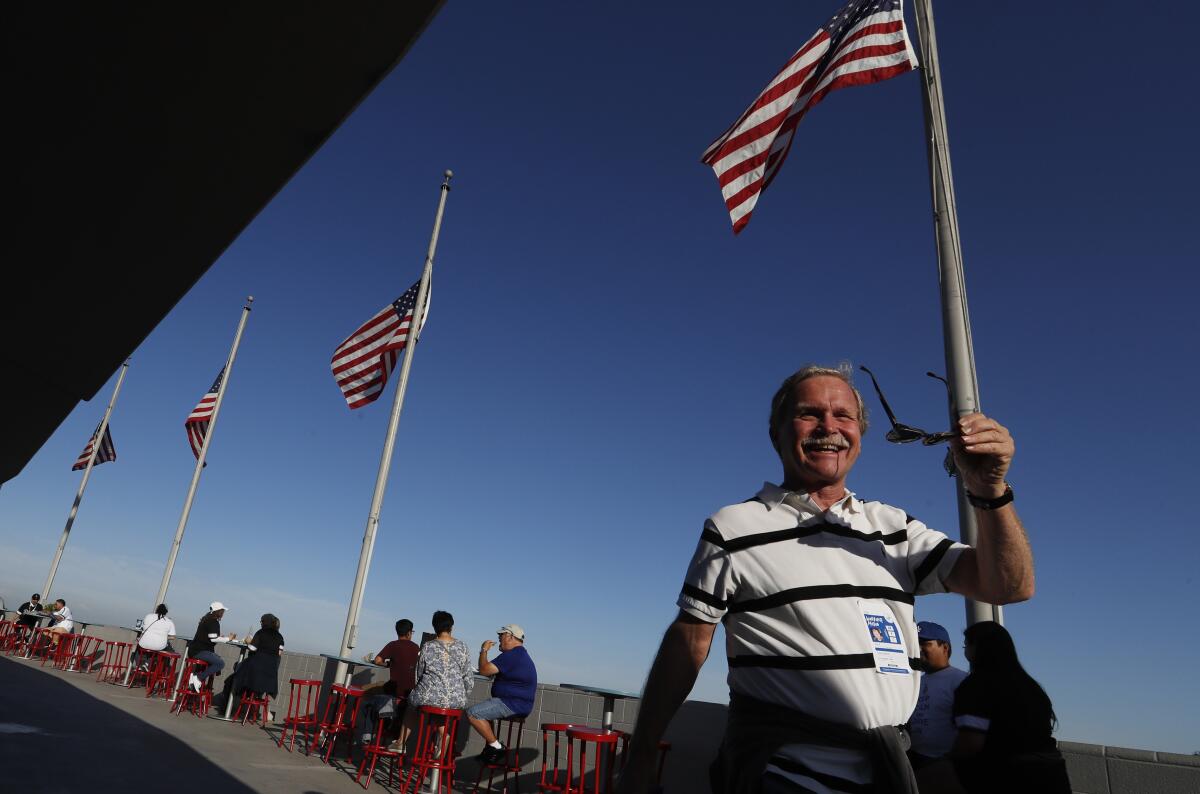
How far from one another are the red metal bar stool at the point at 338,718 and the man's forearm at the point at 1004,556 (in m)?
8.41

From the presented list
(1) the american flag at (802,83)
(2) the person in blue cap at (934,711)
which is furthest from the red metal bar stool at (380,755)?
(1) the american flag at (802,83)

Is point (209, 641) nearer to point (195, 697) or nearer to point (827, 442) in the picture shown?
point (195, 697)

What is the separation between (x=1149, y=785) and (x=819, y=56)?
5.06m

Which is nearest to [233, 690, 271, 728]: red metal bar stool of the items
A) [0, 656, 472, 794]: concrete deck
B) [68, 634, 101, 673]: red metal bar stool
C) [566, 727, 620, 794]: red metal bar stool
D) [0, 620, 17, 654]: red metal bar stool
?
[0, 656, 472, 794]: concrete deck

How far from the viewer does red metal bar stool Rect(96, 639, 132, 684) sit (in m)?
15.9

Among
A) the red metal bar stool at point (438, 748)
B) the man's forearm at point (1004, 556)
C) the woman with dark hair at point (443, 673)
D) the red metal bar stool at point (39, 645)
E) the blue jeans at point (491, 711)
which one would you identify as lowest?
the red metal bar stool at point (39, 645)

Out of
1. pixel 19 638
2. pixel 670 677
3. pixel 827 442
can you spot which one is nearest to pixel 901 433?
pixel 827 442

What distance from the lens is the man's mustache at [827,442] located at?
5.92ft

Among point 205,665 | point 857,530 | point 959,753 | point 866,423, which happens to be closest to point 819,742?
point 857,530

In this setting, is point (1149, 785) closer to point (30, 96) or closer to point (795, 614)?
point (795, 614)

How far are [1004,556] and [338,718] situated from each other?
8925 mm

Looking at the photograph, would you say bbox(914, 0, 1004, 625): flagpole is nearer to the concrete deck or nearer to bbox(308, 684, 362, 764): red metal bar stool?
the concrete deck

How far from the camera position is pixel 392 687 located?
8672 mm

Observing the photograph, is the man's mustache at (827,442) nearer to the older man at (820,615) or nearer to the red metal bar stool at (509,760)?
the older man at (820,615)
